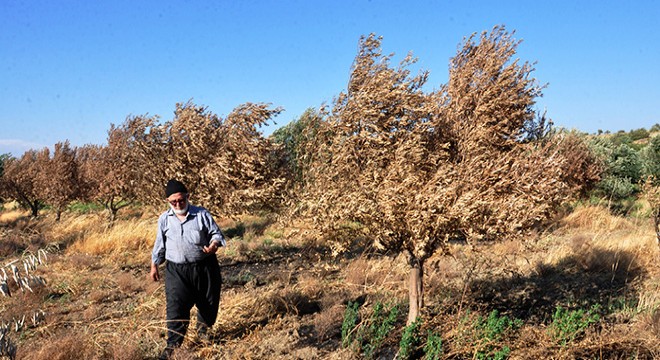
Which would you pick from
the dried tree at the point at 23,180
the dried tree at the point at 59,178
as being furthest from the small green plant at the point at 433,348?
the dried tree at the point at 23,180

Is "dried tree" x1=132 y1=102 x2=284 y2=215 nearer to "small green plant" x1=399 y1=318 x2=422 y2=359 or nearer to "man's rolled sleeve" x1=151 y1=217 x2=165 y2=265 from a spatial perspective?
"man's rolled sleeve" x1=151 y1=217 x2=165 y2=265

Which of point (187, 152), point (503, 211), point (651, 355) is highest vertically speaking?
point (187, 152)

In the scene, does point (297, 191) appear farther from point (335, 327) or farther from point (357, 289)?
point (357, 289)

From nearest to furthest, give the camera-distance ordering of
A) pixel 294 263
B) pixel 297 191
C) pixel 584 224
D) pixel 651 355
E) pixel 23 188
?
pixel 651 355 → pixel 297 191 → pixel 294 263 → pixel 584 224 → pixel 23 188

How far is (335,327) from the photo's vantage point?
17.3ft

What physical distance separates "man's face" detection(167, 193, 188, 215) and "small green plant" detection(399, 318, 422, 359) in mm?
2629

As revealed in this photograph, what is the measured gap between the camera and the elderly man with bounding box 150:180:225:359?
463 centimetres

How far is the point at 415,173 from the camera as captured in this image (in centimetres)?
445

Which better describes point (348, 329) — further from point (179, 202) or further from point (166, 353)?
point (179, 202)

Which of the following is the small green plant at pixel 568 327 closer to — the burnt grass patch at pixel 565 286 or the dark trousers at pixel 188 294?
the burnt grass patch at pixel 565 286

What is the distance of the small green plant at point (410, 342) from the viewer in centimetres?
418

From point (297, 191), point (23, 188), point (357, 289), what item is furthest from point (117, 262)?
point (23, 188)

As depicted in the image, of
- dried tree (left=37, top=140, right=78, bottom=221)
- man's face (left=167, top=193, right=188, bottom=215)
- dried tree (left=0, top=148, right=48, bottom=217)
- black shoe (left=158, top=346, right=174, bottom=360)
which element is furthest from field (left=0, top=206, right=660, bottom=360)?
dried tree (left=0, top=148, right=48, bottom=217)

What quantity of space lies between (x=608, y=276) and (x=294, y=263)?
5.83m
